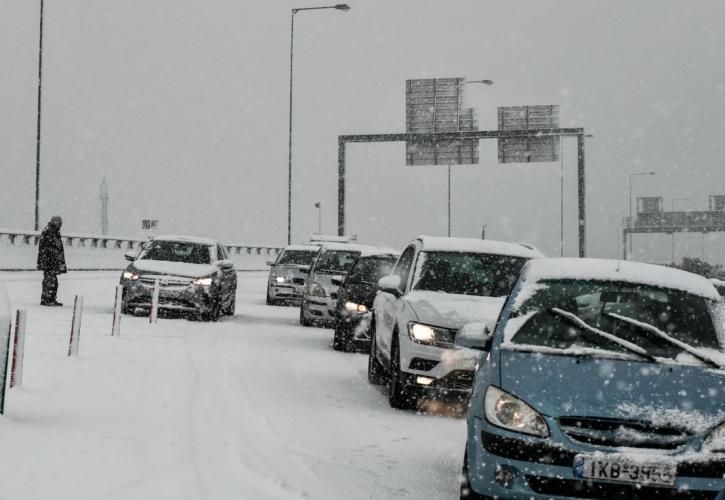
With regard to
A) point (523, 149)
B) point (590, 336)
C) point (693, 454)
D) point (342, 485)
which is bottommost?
point (342, 485)

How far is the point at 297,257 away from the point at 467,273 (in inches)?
688

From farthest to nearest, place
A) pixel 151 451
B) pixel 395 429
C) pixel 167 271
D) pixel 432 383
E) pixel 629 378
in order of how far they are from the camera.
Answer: pixel 167 271 → pixel 432 383 → pixel 395 429 → pixel 151 451 → pixel 629 378

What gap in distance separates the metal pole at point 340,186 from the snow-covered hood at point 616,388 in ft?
115

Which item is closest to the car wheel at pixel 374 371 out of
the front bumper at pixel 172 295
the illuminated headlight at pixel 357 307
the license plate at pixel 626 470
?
the illuminated headlight at pixel 357 307

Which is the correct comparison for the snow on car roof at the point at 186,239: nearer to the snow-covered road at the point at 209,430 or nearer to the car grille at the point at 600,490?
the snow-covered road at the point at 209,430

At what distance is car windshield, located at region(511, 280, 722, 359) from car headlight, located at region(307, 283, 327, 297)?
43.0ft

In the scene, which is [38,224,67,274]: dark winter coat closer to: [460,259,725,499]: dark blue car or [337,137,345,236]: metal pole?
[460,259,725,499]: dark blue car

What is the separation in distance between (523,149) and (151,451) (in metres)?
37.0

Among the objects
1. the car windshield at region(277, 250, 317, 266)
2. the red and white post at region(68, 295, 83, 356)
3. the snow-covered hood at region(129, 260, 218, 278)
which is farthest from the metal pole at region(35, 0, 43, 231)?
the red and white post at region(68, 295, 83, 356)

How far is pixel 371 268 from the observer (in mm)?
16516

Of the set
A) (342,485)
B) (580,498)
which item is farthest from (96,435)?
(580,498)

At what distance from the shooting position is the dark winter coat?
22.2 meters

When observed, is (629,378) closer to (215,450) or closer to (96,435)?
(215,450)

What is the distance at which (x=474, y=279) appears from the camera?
11164mm
